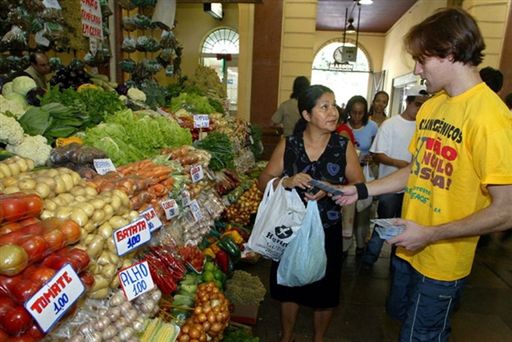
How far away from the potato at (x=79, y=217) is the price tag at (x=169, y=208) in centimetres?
70

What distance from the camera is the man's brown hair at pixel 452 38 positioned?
154cm

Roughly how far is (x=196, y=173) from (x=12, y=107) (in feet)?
4.09

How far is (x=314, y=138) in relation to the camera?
245 centimetres

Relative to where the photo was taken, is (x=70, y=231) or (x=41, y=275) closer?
(x=41, y=275)

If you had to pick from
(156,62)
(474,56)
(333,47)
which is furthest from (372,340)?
(333,47)

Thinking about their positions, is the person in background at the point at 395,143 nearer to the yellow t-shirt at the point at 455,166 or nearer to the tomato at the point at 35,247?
the yellow t-shirt at the point at 455,166

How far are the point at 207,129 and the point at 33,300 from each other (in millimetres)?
3250

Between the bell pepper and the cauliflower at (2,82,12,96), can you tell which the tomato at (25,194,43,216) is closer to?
the cauliflower at (2,82,12,96)

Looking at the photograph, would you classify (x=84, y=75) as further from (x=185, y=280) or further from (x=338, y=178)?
(x=338, y=178)

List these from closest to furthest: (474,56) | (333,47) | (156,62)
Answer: (474,56), (156,62), (333,47)

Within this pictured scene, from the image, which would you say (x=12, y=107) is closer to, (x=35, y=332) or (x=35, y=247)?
(x=35, y=247)

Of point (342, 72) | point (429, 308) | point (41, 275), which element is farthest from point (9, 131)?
point (342, 72)

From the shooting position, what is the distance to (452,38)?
1536mm

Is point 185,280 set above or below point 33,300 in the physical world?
below
